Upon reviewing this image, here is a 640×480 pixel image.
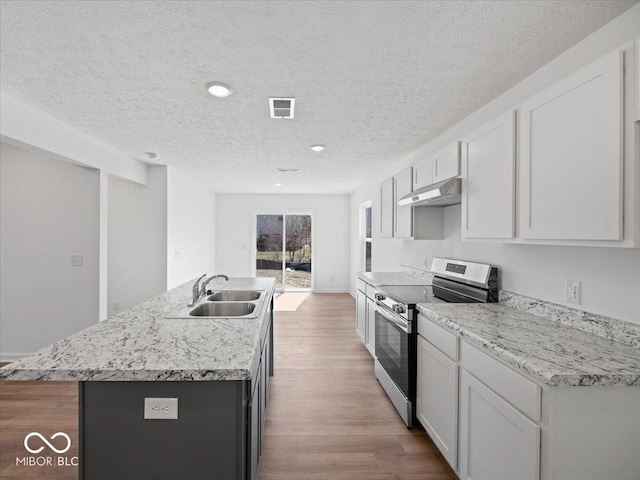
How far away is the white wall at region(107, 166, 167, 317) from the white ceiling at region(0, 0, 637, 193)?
4.95ft

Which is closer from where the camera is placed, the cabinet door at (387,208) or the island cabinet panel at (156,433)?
the island cabinet panel at (156,433)

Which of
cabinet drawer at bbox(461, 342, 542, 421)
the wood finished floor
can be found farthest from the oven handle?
the wood finished floor

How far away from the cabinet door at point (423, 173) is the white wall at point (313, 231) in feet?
15.4

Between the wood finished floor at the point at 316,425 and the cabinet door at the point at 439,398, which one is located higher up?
the cabinet door at the point at 439,398

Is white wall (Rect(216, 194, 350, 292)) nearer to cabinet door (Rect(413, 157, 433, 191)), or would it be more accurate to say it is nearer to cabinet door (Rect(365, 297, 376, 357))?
cabinet door (Rect(365, 297, 376, 357))

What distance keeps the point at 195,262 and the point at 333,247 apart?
325 centimetres

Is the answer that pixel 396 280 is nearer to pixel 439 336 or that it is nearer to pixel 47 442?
pixel 439 336

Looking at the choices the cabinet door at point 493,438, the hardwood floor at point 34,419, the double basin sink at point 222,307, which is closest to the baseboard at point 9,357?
the hardwood floor at point 34,419

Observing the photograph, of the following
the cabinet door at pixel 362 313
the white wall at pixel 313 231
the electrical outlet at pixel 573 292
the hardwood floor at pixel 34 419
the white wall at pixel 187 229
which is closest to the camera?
the electrical outlet at pixel 573 292

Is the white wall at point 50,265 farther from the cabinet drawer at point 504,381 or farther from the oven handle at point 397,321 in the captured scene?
the cabinet drawer at point 504,381

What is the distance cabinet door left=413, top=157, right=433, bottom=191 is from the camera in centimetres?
278

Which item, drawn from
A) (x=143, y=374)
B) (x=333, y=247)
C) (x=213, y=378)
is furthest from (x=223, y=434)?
(x=333, y=247)

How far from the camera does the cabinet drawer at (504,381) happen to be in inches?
47.3

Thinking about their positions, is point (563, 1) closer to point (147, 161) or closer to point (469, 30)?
point (469, 30)
